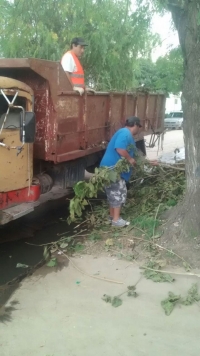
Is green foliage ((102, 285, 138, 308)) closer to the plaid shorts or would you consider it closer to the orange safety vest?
the plaid shorts

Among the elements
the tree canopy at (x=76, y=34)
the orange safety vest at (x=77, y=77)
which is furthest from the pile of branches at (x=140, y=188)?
the tree canopy at (x=76, y=34)

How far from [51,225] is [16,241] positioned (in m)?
0.87

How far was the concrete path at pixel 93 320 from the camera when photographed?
9.93 feet

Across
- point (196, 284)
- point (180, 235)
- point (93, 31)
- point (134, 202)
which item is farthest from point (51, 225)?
point (93, 31)

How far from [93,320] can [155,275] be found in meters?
1.05

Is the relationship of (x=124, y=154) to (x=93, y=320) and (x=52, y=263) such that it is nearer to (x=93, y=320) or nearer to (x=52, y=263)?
(x=52, y=263)

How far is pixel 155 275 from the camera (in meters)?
4.18

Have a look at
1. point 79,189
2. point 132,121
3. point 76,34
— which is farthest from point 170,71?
point 76,34

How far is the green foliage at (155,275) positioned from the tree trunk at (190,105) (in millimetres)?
575

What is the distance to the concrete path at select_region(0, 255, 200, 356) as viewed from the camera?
9.93 feet

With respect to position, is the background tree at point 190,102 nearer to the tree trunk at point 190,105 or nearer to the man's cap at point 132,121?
the tree trunk at point 190,105

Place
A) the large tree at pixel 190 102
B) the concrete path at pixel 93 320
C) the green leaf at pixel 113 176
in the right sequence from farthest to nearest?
the green leaf at pixel 113 176
the large tree at pixel 190 102
the concrete path at pixel 93 320

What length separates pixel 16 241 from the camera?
17.9ft

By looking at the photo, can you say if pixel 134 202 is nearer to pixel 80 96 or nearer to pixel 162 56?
pixel 80 96
